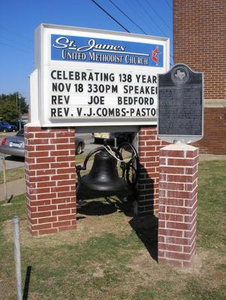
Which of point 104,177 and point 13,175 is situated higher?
point 104,177

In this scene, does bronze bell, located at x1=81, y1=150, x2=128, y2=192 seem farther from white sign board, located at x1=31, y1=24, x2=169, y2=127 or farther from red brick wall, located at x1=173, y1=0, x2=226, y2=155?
red brick wall, located at x1=173, y1=0, x2=226, y2=155

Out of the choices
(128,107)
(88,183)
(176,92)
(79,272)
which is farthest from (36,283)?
(128,107)

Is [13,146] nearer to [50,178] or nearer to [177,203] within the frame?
[50,178]

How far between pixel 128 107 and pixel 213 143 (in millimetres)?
8417

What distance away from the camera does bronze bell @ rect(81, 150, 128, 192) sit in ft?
17.4

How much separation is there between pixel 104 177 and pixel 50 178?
2.53 ft

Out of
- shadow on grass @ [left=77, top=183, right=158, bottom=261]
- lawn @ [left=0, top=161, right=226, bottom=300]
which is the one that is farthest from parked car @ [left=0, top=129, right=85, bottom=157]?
lawn @ [left=0, top=161, right=226, bottom=300]

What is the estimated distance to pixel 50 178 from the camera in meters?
5.19

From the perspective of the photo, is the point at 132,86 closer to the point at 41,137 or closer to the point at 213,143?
the point at 41,137

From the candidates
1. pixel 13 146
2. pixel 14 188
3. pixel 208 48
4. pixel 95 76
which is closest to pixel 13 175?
pixel 14 188

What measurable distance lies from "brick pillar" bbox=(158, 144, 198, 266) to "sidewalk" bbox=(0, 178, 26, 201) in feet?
15.9

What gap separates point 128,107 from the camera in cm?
562

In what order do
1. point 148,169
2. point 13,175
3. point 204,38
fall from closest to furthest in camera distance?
point 148,169 < point 13,175 < point 204,38

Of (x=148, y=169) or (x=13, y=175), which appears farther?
(x=13, y=175)
